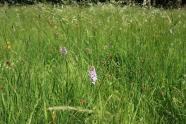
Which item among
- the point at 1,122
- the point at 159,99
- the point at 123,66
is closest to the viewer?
the point at 1,122

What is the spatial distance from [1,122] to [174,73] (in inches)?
51.1

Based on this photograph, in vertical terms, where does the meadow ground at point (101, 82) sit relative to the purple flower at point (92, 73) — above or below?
below

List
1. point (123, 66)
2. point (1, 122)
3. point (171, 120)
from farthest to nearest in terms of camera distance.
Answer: point (123, 66)
point (171, 120)
point (1, 122)

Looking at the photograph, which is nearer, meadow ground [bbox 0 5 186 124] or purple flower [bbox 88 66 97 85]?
meadow ground [bbox 0 5 186 124]

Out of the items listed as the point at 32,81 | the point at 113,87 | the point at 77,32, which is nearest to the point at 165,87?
the point at 113,87

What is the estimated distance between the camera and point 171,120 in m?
2.15

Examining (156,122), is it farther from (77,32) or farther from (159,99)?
(77,32)

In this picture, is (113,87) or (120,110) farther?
(113,87)

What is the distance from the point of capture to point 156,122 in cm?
198

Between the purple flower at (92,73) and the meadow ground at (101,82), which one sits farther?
the purple flower at (92,73)

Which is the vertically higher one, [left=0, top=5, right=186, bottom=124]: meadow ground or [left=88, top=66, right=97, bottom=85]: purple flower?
[left=88, top=66, right=97, bottom=85]: purple flower

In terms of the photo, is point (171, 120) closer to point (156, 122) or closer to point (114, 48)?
point (156, 122)

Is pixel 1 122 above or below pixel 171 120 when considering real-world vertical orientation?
above

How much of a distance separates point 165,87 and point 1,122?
1092 mm
